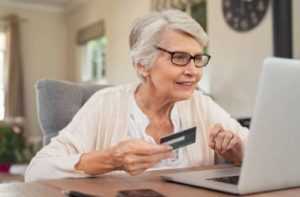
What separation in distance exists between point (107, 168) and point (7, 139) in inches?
165

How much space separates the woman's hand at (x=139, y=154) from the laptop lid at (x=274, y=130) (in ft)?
0.74

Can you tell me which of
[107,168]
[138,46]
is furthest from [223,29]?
[107,168]

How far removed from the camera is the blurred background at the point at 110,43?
3242mm

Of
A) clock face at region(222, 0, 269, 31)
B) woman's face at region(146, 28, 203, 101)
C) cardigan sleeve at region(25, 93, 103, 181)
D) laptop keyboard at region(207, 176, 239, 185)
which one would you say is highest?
clock face at region(222, 0, 269, 31)

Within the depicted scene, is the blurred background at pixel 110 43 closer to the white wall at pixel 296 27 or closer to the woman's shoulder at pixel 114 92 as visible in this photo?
the white wall at pixel 296 27

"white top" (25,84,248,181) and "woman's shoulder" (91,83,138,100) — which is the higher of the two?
"woman's shoulder" (91,83,138,100)

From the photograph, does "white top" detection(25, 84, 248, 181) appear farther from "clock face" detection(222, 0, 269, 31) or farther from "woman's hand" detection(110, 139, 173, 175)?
"clock face" detection(222, 0, 269, 31)

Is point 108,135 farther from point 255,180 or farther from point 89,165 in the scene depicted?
point 255,180

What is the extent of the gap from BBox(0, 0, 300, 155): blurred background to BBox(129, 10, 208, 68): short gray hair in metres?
1.62

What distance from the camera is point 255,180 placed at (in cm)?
80

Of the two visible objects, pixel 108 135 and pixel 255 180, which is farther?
pixel 108 135

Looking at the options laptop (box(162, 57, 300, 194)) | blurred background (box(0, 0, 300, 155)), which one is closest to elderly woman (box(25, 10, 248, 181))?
laptop (box(162, 57, 300, 194))

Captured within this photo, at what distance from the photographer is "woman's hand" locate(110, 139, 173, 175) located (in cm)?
97

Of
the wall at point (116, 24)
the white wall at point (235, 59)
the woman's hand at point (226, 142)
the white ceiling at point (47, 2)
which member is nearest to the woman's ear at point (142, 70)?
the woman's hand at point (226, 142)
